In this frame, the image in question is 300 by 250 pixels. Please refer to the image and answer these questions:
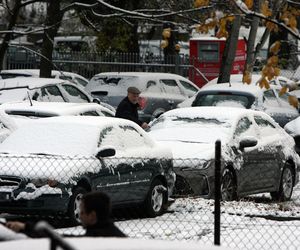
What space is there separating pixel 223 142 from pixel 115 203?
9.42ft

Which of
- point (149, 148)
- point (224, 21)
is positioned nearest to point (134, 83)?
point (149, 148)

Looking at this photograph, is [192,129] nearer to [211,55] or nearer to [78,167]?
[78,167]

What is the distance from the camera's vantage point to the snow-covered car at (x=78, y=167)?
12758mm

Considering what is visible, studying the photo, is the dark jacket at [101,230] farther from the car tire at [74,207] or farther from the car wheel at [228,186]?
the car wheel at [228,186]

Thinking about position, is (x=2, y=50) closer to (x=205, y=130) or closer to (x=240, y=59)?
(x=205, y=130)

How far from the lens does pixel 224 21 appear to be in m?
8.26

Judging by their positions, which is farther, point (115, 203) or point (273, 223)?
point (115, 203)

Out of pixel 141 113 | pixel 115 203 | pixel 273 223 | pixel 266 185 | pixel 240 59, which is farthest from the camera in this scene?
pixel 240 59

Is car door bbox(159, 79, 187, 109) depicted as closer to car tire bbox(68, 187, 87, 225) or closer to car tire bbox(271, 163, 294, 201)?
car tire bbox(271, 163, 294, 201)

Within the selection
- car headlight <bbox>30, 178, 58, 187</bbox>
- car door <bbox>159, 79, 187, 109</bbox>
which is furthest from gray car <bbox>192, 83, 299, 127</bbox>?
car headlight <bbox>30, 178, 58, 187</bbox>

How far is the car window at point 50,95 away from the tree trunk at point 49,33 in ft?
6.12

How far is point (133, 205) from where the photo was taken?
45.5ft

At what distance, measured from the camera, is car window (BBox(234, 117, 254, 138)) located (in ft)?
54.0

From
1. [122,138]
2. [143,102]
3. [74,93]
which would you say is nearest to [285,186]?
[122,138]
